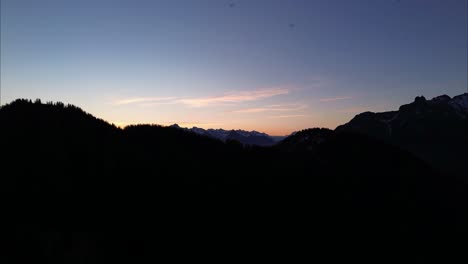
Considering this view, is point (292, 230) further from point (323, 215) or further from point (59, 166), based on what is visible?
point (59, 166)

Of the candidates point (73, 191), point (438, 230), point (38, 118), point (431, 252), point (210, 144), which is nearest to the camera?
point (73, 191)

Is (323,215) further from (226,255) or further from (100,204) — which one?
(100,204)

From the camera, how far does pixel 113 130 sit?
25.3m

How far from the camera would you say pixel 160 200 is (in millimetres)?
19562

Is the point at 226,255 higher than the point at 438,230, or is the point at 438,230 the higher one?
the point at 226,255

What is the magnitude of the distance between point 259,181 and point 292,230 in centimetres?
579

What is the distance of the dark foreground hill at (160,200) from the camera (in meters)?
15.2

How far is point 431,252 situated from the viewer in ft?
129

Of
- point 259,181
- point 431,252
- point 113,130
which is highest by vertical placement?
point 113,130

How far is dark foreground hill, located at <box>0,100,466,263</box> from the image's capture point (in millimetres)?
15164

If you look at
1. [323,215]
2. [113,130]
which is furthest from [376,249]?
[113,130]

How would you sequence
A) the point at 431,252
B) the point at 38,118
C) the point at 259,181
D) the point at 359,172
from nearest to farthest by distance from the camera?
the point at 38,118 < the point at 259,181 < the point at 431,252 < the point at 359,172

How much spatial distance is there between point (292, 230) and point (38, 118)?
61.5 feet

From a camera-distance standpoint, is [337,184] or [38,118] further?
[337,184]
